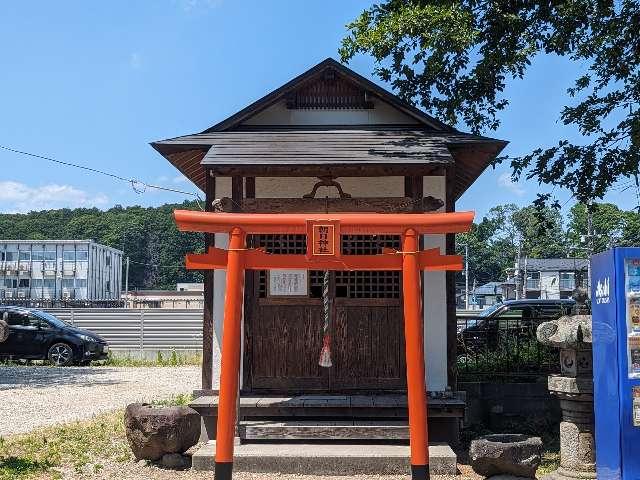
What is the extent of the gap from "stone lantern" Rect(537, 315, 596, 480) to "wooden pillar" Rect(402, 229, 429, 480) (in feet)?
6.75

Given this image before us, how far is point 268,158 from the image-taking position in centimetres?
807

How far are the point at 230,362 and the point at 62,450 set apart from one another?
12.8ft

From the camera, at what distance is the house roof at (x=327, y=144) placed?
802 cm

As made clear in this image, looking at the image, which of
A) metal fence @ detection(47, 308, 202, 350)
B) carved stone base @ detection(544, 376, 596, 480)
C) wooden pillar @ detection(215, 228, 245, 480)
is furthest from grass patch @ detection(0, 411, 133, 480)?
metal fence @ detection(47, 308, 202, 350)

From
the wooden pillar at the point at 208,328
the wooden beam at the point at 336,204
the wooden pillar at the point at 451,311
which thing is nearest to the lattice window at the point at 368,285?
the wooden pillar at the point at 451,311

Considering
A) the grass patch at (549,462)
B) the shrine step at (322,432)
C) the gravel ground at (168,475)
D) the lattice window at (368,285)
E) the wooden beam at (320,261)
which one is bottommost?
the grass patch at (549,462)

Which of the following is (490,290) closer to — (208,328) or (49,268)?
(49,268)

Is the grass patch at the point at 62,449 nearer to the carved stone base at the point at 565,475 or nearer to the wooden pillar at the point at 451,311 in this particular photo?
the wooden pillar at the point at 451,311

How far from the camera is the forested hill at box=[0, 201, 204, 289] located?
103m

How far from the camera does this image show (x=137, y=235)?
103 metres

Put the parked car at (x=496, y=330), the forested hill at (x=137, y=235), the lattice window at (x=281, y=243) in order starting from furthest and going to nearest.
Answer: the forested hill at (x=137, y=235) → the parked car at (x=496, y=330) → the lattice window at (x=281, y=243)

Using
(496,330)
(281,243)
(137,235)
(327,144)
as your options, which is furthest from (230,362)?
(137,235)

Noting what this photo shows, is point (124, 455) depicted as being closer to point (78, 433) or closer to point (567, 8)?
point (78, 433)

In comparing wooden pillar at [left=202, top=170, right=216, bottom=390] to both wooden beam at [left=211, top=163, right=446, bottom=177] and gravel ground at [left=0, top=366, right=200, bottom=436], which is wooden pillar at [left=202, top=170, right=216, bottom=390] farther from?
gravel ground at [left=0, top=366, right=200, bottom=436]
